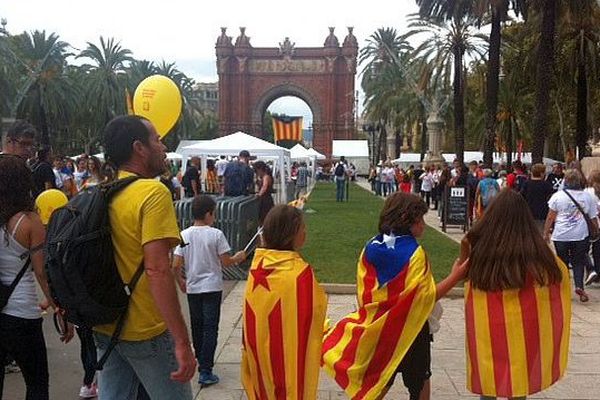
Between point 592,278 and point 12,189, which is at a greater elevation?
point 12,189

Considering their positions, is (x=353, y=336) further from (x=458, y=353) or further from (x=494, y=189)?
(x=494, y=189)

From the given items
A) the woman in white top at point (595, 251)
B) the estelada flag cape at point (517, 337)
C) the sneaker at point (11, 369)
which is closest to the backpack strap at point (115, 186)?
the estelada flag cape at point (517, 337)

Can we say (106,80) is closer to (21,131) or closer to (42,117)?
(42,117)

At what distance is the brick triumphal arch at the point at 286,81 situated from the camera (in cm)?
8438

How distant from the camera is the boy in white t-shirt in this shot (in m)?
5.59

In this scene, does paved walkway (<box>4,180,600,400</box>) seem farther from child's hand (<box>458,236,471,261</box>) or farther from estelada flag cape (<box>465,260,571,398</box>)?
child's hand (<box>458,236,471,261</box>)

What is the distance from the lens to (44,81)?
43.7 metres

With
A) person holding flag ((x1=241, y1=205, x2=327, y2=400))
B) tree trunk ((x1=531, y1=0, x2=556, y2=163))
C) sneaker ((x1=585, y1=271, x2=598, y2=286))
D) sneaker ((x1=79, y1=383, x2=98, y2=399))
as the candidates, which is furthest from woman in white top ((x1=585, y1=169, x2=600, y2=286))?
tree trunk ((x1=531, y1=0, x2=556, y2=163))

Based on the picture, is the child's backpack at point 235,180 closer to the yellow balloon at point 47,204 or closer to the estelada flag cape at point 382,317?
the yellow balloon at point 47,204

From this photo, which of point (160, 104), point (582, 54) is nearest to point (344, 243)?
point (160, 104)

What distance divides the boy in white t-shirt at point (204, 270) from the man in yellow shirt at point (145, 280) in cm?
219

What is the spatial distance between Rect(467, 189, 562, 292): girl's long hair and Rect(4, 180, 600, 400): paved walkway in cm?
183

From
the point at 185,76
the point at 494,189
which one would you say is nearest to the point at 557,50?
the point at 494,189

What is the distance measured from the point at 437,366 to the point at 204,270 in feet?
7.67
